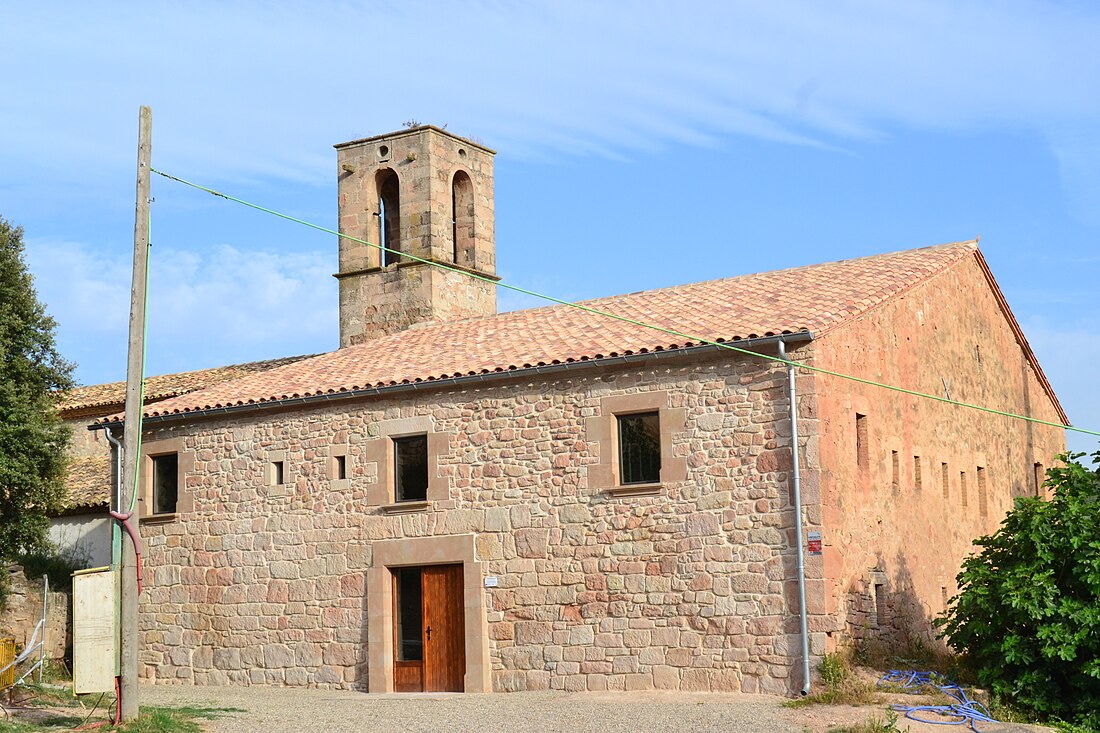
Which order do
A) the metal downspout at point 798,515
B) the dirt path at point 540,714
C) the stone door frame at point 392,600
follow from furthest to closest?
the stone door frame at point 392,600 < the metal downspout at point 798,515 < the dirt path at point 540,714

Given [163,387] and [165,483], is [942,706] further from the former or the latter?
[163,387]

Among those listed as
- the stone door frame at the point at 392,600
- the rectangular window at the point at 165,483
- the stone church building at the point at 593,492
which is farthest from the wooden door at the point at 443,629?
the rectangular window at the point at 165,483

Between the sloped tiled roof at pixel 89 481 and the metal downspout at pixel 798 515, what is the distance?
1244 cm

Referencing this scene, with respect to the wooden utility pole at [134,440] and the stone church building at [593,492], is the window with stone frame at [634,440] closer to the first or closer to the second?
the stone church building at [593,492]

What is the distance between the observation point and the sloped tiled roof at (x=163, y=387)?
26969 mm

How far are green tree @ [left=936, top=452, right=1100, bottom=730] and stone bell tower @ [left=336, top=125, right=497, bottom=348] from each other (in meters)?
12.4

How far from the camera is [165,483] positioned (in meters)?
21.2

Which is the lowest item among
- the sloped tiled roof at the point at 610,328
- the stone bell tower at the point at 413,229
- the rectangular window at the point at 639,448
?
the rectangular window at the point at 639,448

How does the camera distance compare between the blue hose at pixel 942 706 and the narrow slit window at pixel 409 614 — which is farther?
the narrow slit window at pixel 409 614

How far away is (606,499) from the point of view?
57.1 ft

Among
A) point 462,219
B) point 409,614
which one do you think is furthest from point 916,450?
point 462,219

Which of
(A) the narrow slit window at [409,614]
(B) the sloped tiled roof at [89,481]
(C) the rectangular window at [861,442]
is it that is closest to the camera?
(C) the rectangular window at [861,442]

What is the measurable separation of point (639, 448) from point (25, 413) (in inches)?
387

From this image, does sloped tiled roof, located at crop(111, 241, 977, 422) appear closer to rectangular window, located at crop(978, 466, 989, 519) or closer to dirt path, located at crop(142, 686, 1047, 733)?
rectangular window, located at crop(978, 466, 989, 519)
